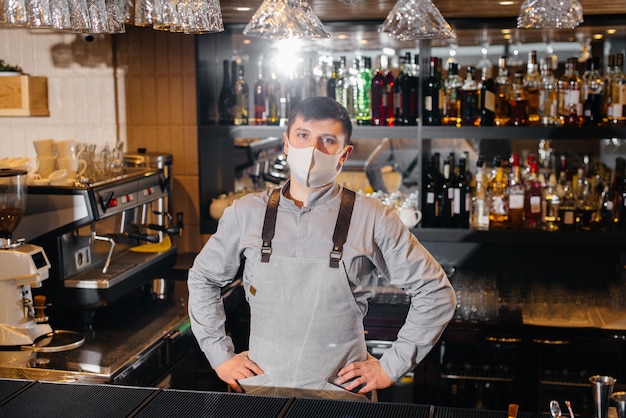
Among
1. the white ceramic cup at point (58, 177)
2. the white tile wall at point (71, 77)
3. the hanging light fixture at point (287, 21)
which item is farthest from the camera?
the white tile wall at point (71, 77)

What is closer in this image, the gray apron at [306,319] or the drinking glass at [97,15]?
the drinking glass at [97,15]

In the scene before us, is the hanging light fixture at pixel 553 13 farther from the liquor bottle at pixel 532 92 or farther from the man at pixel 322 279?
the liquor bottle at pixel 532 92

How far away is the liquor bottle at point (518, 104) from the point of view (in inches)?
154

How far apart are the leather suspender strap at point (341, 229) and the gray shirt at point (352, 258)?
0.07 feet

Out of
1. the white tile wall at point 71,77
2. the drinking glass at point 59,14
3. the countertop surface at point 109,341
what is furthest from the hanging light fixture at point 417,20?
the white tile wall at point 71,77

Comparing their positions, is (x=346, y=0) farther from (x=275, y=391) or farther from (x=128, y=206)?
(x=128, y=206)

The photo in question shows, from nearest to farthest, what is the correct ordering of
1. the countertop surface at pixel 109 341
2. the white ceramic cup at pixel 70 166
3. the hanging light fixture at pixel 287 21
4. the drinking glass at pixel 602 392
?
1. the drinking glass at pixel 602 392
2. the hanging light fixture at pixel 287 21
3. the countertop surface at pixel 109 341
4. the white ceramic cup at pixel 70 166

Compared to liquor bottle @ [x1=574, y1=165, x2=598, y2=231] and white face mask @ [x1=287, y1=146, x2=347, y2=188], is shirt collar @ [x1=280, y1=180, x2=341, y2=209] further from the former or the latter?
liquor bottle @ [x1=574, y1=165, x2=598, y2=231]

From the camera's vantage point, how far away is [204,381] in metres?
3.62

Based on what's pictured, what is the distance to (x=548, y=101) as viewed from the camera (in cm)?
392

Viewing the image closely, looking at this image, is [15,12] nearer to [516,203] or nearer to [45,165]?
[45,165]

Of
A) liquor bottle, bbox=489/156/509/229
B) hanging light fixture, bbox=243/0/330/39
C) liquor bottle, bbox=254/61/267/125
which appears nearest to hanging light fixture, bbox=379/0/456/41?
hanging light fixture, bbox=243/0/330/39

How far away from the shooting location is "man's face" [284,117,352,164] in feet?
7.86

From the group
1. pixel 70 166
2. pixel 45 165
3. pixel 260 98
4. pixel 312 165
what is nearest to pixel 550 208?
pixel 260 98
